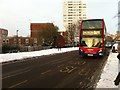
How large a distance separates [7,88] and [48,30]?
274 ft

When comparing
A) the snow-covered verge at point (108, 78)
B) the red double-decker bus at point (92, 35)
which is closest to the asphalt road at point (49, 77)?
the snow-covered verge at point (108, 78)

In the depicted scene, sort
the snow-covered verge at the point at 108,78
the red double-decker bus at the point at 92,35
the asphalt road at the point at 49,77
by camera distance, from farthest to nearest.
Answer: the red double-decker bus at the point at 92,35
the asphalt road at the point at 49,77
the snow-covered verge at the point at 108,78

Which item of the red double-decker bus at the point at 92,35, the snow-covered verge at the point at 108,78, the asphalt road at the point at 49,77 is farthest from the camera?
the red double-decker bus at the point at 92,35

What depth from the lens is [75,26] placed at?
4656 inches

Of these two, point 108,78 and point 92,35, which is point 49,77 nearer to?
point 108,78

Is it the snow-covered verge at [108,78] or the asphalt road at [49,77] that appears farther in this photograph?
the asphalt road at [49,77]

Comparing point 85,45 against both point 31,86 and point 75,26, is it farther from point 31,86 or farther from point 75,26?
point 75,26

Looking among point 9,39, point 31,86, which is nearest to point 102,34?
point 31,86

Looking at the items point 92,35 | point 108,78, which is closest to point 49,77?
point 108,78

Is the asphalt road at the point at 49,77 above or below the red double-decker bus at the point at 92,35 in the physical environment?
below

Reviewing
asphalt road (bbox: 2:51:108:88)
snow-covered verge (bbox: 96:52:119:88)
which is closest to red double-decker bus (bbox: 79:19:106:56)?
asphalt road (bbox: 2:51:108:88)

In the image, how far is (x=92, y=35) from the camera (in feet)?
104

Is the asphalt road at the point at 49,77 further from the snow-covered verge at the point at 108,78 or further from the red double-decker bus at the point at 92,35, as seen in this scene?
the red double-decker bus at the point at 92,35

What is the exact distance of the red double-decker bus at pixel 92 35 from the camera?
3089 centimetres
